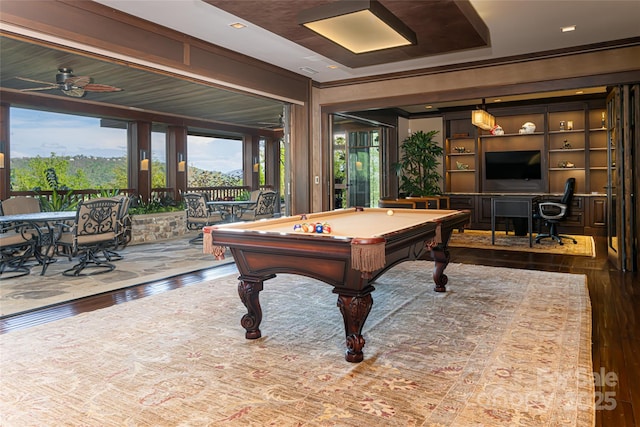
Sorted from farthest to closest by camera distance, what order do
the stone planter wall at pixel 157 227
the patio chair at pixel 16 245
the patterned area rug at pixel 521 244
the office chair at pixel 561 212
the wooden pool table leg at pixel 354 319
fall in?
the stone planter wall at pixel 157 227
the office chair at pixel 561 212
the patterned area rug at pixel 521 244
the patio chair at pixel 16 245
the wooden pool table leg at pixel 354 319

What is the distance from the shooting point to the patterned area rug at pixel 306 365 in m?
2.05

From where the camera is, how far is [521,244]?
24.4ft

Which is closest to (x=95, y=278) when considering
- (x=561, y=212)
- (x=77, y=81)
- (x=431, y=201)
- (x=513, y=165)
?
(x=77, y=81)

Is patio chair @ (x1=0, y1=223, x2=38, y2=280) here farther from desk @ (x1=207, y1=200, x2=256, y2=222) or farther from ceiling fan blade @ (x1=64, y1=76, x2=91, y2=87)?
desk @ (x1=207, y1=200, x2=256, y2=222)

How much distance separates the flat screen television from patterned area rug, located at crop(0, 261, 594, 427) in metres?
5.81

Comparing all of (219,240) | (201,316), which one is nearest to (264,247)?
(219,240)

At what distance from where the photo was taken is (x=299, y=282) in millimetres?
4695

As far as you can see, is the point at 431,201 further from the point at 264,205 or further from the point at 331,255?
the point at 331,255

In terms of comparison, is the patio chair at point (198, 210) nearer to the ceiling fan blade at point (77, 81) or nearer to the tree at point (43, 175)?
the ceiling fan blade at point (77, 81)

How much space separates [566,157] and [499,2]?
6408mm

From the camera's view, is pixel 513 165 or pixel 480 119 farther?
pixel 513 165

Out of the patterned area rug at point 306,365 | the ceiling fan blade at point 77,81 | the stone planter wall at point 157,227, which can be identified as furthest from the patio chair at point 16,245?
the patterned area rug at point 306,365

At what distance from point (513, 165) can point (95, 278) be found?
8.28 metres

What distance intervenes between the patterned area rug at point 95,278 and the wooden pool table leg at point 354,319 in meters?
2.92
